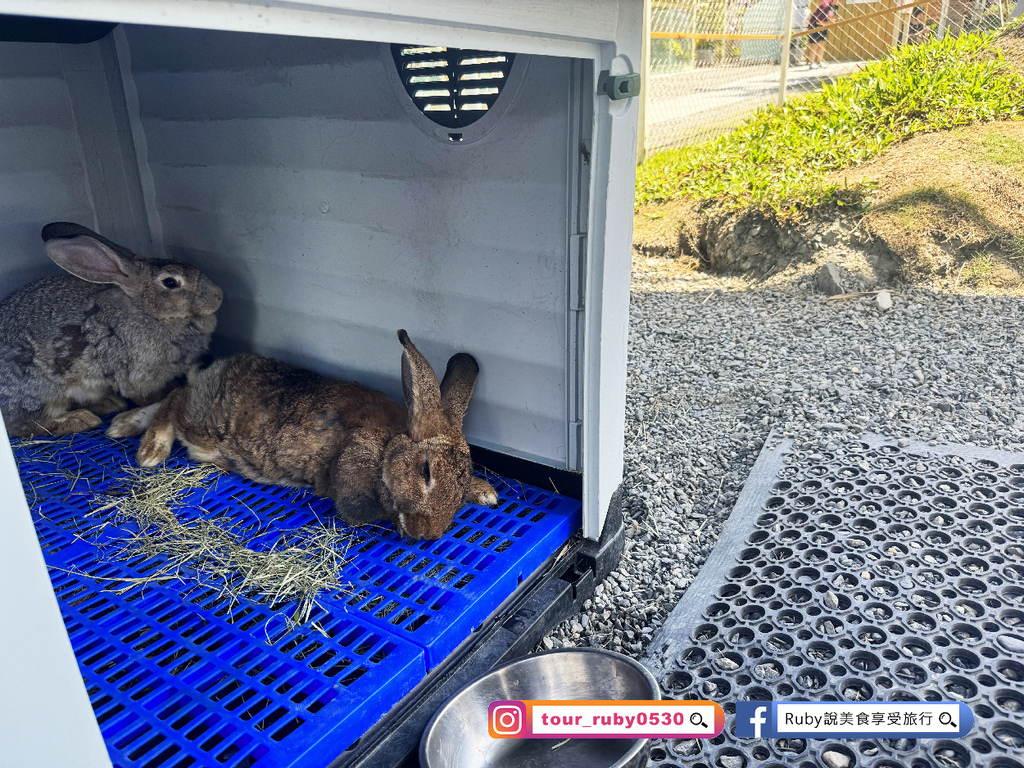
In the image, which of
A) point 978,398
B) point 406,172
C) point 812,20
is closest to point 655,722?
point 406,172

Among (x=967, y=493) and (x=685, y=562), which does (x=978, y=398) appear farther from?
(x=685, y=562)

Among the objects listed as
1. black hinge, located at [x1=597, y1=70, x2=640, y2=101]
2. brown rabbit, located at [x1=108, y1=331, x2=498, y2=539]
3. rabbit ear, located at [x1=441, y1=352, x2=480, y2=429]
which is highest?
black hinge, located at [x1=597, y1=70, x2=640, y2=101]

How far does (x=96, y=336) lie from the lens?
321 centimetres

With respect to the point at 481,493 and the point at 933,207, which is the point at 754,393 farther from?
the point at 933,207

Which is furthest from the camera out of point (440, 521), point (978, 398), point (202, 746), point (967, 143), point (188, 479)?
point (967, 143)

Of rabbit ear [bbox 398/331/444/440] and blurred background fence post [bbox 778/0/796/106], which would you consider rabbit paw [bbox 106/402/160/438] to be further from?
blurred background fence post [bbox 778/0/796/106]

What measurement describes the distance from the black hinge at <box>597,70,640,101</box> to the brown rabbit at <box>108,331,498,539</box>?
960 millimetres

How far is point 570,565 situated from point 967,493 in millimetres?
1525

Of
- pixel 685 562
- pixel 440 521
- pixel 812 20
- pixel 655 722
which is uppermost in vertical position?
pixel 812 20

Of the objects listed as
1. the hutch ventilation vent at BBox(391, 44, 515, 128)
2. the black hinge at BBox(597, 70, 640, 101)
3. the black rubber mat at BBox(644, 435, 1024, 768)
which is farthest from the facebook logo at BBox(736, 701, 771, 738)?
the hutch ventilation vent at BBox(391, 44, 515, 128)

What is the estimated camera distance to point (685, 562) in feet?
8.75

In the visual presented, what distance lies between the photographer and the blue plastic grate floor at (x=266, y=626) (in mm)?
1716

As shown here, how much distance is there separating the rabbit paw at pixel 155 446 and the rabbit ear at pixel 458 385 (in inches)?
48.8

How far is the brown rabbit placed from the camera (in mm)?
2369
